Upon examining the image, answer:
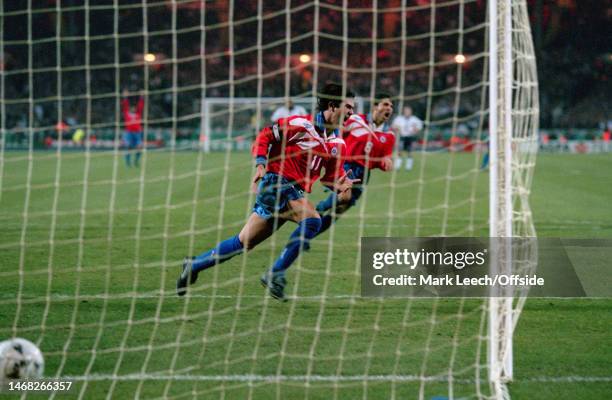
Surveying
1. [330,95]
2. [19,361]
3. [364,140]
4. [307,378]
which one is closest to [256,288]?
[330,95]

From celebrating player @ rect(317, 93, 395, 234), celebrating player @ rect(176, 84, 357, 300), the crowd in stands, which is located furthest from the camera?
the crowd in stands

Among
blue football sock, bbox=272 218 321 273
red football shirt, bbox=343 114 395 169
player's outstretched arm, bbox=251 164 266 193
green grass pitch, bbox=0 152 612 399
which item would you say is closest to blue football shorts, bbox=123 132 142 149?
green grass pitch, bbox=0 152 612 399

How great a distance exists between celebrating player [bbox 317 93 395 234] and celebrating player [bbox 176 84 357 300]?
1648 millimetres

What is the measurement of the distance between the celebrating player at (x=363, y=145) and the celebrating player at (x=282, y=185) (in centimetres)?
165

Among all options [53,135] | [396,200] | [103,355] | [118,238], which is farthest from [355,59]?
[103,355]

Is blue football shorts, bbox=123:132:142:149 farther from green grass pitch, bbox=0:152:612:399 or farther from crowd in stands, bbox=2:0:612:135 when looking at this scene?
green grass pitch, bbox=0:152:612:399

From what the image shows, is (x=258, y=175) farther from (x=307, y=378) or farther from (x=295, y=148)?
(x=307, y=378)

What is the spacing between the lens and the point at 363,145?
8.73 metres

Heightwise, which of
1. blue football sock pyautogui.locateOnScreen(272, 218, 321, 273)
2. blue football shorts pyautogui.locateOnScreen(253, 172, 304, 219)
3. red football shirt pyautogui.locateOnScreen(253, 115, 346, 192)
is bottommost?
blue football sock pyautogui.locateOnScreen(272, 218, 321, 273)

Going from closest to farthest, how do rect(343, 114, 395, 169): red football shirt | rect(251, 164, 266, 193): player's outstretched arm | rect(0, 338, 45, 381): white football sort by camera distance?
rect(0, 338, 45, 381): white football → rect(251, 164, 266, 193): player's outstretched arm → rect(343, 114, 395, 169): red football shirt

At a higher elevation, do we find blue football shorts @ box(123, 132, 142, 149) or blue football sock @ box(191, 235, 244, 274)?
blue football sock @ box(191, 235, 244, 274)

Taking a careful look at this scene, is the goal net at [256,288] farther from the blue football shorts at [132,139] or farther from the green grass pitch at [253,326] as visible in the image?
the blue football shorts at [132,139]

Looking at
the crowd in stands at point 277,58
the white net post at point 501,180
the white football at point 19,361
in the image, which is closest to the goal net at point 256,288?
the white net post at point 501,180

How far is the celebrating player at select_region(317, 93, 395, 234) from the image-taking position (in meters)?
8.14
